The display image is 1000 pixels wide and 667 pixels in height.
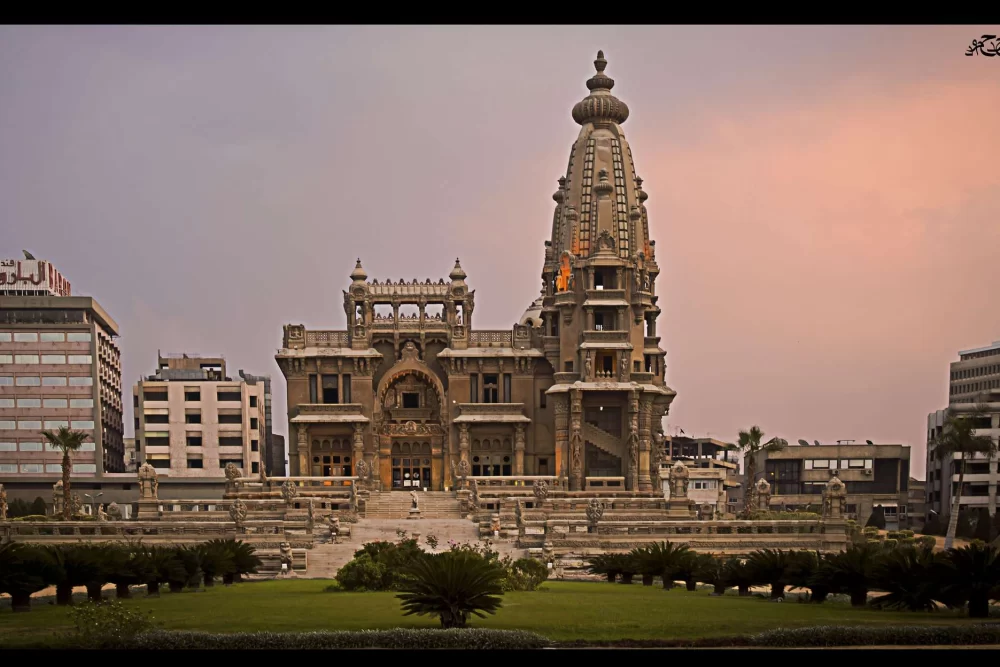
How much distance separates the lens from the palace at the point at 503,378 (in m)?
70.5

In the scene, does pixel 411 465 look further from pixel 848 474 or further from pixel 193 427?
pixel 848 474

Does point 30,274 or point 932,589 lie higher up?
point 30,274

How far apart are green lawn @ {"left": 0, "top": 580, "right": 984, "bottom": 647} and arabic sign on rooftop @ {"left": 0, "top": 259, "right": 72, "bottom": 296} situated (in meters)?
65.1

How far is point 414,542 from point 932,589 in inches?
773

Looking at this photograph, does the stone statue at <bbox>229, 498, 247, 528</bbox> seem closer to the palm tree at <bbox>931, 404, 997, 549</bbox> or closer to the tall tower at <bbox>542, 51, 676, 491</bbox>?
the tall tower at <bbox>542, 51, 676, 491</bbox>

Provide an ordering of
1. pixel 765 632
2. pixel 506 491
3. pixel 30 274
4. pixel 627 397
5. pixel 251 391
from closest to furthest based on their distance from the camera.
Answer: pixel 765 632 < pixel 506 491 < pixel 627 397 < pixel 30 274 < pixel 251 391

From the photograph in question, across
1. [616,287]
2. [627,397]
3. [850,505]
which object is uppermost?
[616,287]

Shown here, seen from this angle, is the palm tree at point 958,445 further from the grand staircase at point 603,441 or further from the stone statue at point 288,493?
the stone statue at point 288,493

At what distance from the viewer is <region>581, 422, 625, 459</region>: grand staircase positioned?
70438mm

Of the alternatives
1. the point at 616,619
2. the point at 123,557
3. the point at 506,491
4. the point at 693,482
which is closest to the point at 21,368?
the point at 506,491

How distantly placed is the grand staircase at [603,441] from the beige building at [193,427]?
3659 cm

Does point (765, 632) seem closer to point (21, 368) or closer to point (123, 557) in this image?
point (123, 557)

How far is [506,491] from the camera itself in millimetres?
64250

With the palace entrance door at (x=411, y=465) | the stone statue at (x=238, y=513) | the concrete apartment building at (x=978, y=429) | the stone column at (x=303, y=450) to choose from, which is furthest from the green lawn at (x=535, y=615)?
the concrete apartment building at (x=978, y=429)
